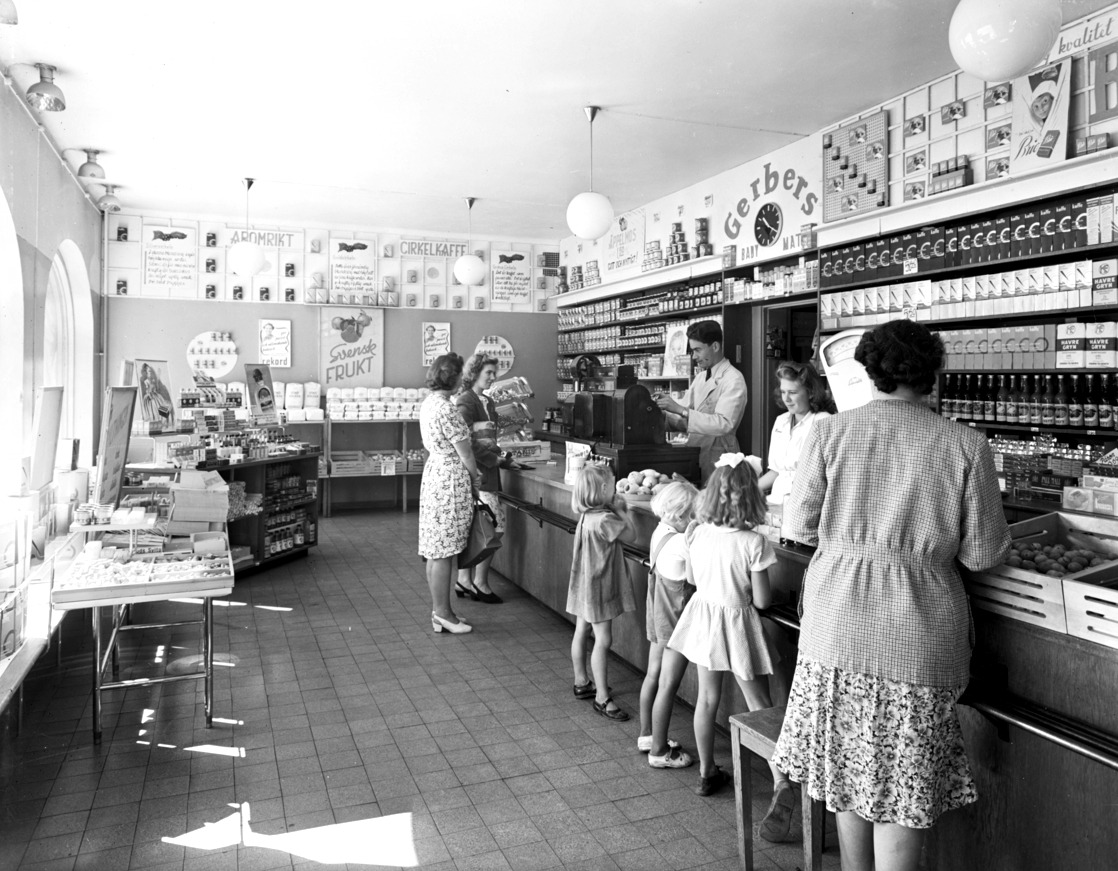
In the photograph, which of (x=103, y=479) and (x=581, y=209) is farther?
(x=581, y=209)

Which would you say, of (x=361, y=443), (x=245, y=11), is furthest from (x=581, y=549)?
(x=361, y=443)

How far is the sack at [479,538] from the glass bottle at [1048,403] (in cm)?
340

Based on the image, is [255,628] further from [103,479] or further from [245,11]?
[245,11]

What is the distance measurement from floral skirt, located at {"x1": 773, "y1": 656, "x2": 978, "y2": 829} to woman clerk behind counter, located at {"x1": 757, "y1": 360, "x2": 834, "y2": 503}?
2.22 meters

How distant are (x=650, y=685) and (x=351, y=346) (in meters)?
8.14

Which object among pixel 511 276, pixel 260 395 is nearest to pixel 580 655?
pixel 260 395

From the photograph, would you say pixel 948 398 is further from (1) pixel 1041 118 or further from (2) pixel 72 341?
(2) pixel 72 341

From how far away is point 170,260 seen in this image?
994 centimetres

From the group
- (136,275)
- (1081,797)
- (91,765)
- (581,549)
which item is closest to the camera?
(1081,797)

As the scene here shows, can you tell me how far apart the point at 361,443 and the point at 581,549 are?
7374mm

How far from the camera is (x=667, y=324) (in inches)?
355

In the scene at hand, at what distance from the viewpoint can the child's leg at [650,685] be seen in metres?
3.42

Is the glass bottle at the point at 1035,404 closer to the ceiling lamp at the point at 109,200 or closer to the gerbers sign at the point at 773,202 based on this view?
the gerbers sign at the point at 773,202

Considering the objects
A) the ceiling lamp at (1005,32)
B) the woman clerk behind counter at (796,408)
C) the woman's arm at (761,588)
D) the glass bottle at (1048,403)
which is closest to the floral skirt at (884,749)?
the woman's arm at (761,588)
